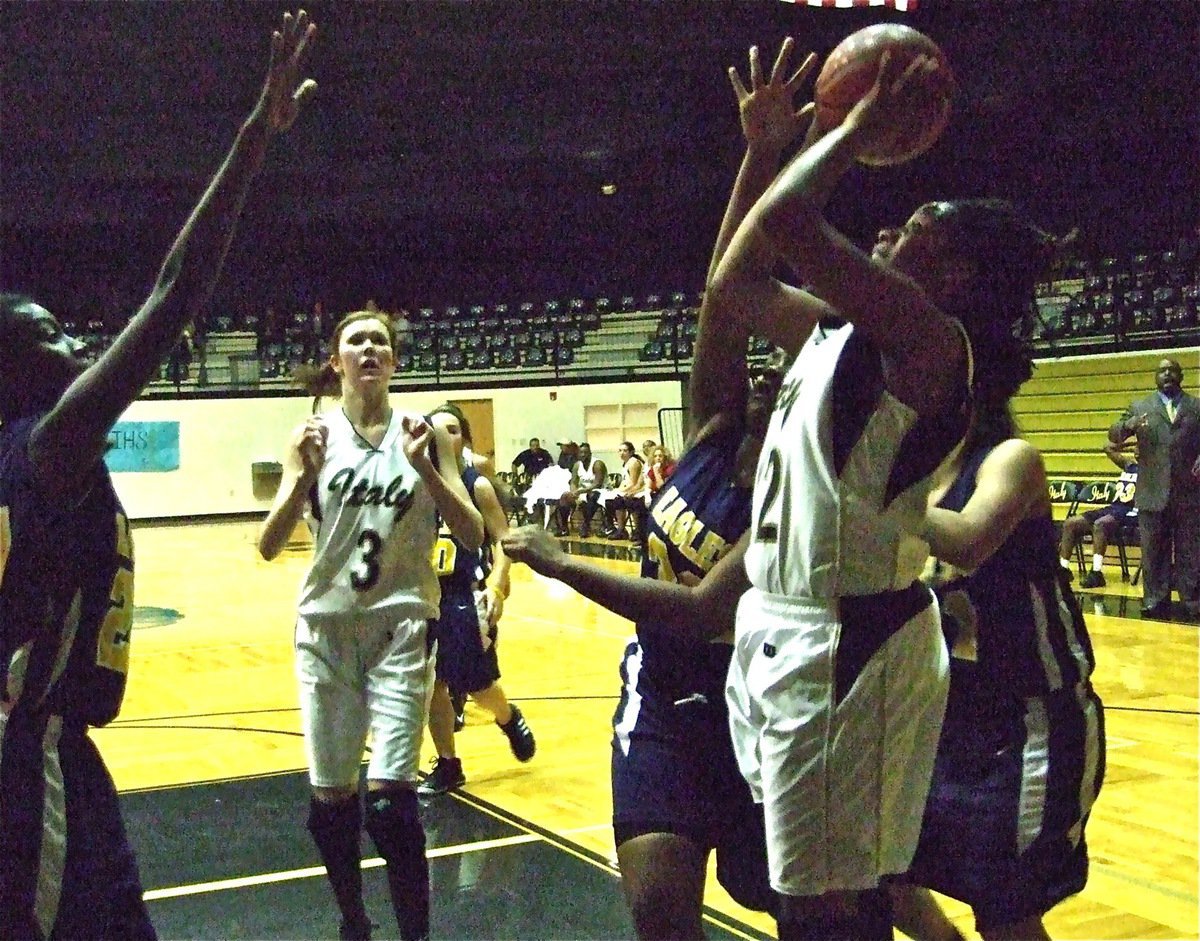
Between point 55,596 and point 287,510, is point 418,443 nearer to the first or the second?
point 287,510

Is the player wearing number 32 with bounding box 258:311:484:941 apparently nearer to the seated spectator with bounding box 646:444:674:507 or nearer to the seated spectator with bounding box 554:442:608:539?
the seated spectator with bounding box 646:444:674:507

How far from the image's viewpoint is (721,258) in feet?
7.78

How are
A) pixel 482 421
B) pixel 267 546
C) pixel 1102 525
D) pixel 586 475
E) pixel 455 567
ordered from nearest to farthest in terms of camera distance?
pixel 267 546, pixel 455 567, pixel 1102 525, pixel 586 475, pixel 482 421

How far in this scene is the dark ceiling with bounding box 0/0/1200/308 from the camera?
13.3 meters

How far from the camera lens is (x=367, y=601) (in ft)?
11.6

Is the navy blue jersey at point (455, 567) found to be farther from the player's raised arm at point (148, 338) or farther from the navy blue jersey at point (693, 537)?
the player's raised arm at point (148, 338)

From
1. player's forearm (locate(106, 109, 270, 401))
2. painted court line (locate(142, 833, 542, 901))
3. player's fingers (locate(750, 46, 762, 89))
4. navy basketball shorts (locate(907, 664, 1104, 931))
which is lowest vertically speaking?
painted court line (locate(142, 833, 542, 901))

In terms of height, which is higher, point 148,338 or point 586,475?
point 148,338

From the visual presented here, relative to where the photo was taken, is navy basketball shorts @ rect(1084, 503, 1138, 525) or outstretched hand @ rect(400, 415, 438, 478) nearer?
outstretched hand @ rect(400, 415, 438, 478)

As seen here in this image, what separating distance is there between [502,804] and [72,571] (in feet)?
11.0

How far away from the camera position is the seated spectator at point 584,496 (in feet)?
62.2

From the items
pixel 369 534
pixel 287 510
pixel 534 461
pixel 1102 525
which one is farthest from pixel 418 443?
pixel 534 461

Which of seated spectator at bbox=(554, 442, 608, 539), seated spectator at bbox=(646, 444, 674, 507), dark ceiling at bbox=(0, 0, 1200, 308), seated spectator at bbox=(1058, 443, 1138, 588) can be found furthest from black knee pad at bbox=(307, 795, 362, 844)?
seated spectator at bbox=(554, 442, 608, 539)

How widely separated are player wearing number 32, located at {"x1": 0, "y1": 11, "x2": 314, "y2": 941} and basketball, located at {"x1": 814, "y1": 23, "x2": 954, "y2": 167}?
89 cm
